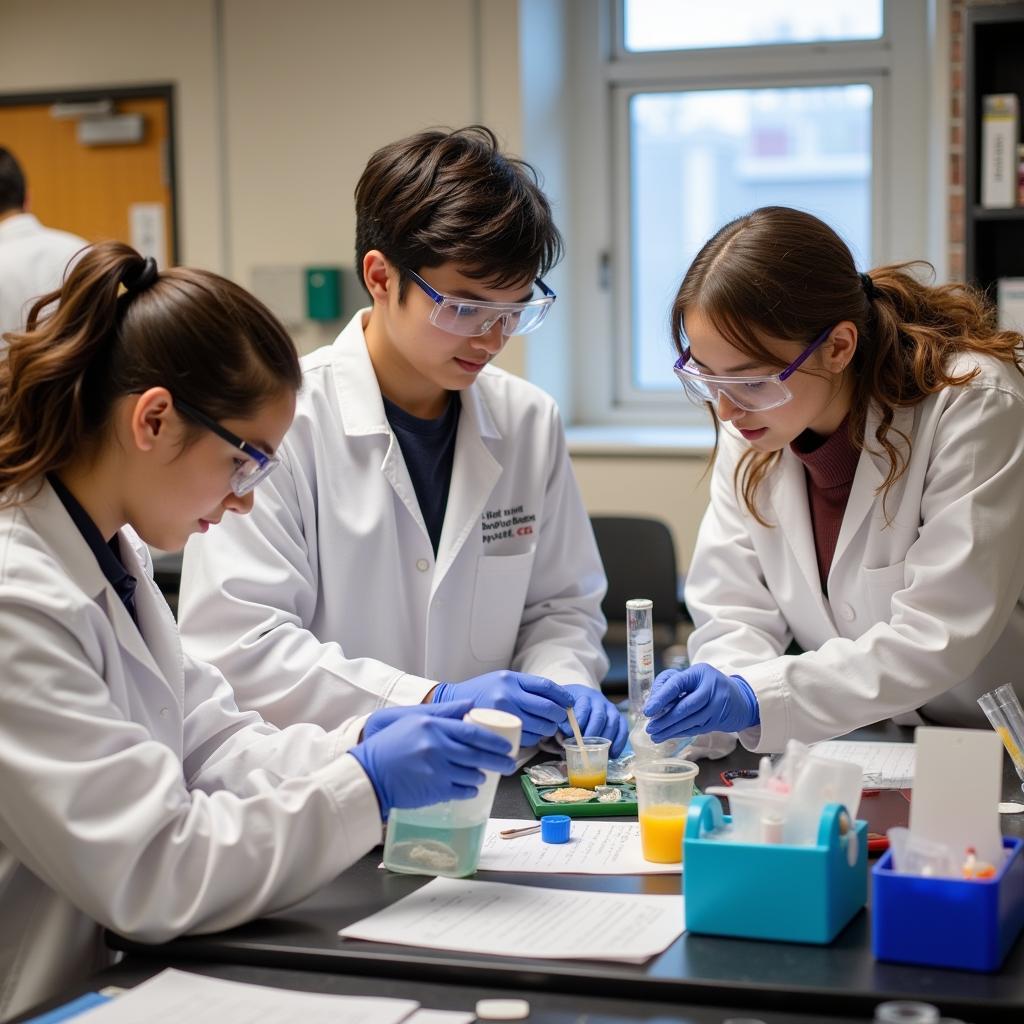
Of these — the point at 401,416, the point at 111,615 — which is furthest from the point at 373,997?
the point at 401,416

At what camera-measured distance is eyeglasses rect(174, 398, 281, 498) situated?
1.36 meters

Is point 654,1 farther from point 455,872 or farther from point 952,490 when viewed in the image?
point 455,872

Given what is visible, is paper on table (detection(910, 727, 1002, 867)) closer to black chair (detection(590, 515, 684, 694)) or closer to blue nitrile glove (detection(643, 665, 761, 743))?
blue nitrile glove (detection(643, 665, 761, 743))

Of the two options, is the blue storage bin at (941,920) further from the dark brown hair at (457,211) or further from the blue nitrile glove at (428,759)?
the dark brown hair at (457,211)

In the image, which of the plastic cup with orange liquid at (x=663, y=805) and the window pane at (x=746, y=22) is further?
the window pane at (x=746, y=22)

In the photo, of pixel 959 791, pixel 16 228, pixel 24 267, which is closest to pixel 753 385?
pixel 959 791

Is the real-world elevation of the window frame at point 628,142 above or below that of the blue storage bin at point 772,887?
above

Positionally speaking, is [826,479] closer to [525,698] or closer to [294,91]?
[525,698]

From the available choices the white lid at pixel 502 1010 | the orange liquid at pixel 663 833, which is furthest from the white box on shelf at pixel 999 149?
the white lid at pixel 502 1010

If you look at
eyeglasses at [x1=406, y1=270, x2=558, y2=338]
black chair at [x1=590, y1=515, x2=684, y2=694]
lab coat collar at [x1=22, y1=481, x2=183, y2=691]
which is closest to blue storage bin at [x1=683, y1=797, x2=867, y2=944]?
lab coat collar at [x1=22, y1=481, x2=183, y2=691]

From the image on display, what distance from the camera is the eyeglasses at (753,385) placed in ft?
6.01

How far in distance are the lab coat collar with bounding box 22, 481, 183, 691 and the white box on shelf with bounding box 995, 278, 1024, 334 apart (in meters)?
2.59

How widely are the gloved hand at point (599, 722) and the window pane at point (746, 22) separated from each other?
321 cm

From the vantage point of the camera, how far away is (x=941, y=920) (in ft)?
3.90
